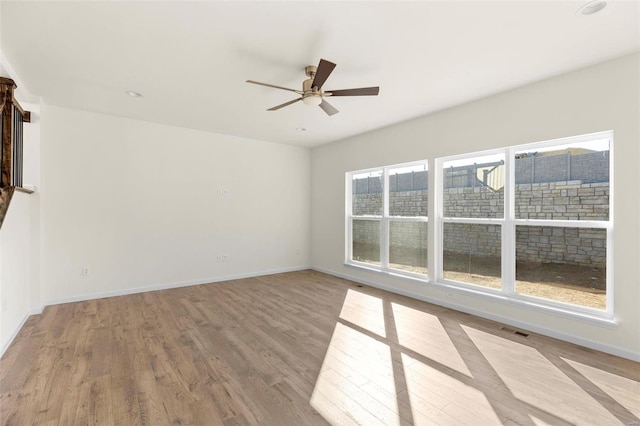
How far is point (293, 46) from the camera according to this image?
2.44 metres

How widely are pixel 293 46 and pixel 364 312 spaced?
123 inches

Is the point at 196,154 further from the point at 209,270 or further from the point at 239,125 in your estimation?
the point at 209,270

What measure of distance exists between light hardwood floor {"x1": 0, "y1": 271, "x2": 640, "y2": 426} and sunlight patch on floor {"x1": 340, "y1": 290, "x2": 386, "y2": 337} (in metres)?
0.03

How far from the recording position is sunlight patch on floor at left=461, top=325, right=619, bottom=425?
1866 mm

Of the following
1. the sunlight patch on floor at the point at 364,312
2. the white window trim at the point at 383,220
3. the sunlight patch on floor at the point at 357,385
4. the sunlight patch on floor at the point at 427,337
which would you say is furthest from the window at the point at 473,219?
the sunlight patch on floor at the point at 357,385

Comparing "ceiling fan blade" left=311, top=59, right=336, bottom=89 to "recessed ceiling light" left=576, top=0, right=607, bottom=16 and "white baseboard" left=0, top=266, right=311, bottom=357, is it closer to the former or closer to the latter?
"recessed ceiling light" left=576, top=0, right=607, bottom=16

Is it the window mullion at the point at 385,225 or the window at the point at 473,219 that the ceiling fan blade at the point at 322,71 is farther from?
the window mullion at the point at 385,225

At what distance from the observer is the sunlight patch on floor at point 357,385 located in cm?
184

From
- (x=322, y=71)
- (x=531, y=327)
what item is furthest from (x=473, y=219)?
(x=322, y=71)

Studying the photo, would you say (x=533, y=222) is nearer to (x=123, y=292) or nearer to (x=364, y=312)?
(x=364, y=312)

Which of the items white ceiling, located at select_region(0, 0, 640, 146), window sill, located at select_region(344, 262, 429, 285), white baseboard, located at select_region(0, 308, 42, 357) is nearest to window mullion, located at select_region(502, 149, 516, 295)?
white ceiling, located at select_region(0, 0, 640, 146)

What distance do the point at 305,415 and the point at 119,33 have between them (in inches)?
127

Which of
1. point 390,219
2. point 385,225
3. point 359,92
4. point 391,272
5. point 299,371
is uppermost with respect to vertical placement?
point 359,92

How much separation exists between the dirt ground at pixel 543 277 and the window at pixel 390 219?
545 millimetres
